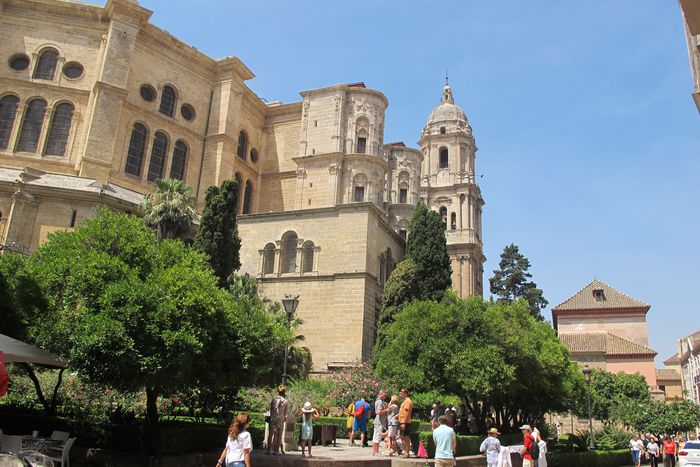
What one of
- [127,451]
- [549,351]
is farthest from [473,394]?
[127,451]

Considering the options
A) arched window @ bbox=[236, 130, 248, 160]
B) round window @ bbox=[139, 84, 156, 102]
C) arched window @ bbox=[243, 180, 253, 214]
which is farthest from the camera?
arched window @ bbox=[243, 180, 253, 214]

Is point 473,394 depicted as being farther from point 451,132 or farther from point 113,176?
point 451,132

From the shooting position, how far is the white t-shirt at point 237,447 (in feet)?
26.6

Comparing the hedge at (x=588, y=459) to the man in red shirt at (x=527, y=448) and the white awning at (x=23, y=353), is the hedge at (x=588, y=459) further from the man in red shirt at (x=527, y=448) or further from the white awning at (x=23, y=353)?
the white awning at (x=23, y=353)

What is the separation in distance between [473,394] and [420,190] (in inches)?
1320

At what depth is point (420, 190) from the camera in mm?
51750

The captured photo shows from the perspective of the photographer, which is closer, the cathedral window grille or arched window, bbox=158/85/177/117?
arched window, bbox=158/85/177/117

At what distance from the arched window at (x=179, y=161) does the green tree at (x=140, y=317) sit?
77.7 ft

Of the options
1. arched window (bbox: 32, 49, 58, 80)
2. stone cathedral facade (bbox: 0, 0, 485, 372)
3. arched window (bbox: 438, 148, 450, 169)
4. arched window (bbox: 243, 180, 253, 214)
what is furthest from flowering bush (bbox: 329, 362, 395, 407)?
arched window (bbox: 438, 148, 450, 169)

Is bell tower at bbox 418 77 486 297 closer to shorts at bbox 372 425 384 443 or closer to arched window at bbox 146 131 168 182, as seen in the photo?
arched window at bbox 146 131 168 182

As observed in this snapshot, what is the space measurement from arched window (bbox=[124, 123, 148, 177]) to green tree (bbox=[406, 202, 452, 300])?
660 inches

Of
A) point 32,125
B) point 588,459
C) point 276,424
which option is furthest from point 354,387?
point 32,125

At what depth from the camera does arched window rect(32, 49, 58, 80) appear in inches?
1359

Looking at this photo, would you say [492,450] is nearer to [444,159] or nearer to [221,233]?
[221,233]
